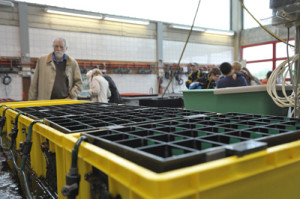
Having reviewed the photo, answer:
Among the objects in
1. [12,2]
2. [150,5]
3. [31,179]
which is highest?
[150,5]

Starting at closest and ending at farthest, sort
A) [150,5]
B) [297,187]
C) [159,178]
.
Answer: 1. [159,178]
2. [297,187]
3. [150,5]

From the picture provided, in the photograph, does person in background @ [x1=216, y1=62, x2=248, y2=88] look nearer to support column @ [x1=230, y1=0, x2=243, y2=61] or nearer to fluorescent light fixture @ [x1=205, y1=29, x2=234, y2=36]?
fluorescent light fixture @ [x1=205, y1=29, x2=234, y2=36]

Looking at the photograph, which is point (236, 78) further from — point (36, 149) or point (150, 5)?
point (150, 5)

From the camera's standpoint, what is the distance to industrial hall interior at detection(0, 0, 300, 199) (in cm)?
50

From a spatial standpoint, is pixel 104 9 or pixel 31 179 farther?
pixel 104 9

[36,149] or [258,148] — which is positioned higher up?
[258,148]

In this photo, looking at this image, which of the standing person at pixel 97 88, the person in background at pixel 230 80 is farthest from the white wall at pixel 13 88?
the person in background at pixel 230 80

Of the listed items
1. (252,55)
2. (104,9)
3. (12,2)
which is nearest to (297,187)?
(12,2)

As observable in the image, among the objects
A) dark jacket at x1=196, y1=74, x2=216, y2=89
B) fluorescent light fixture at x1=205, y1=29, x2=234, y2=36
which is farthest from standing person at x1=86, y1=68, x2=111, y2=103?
fluorescent light fixture at x1=205, y1=29, x2=234, y2=36

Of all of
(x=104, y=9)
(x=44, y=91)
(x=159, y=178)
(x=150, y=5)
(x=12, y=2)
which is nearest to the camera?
(x=159, y=178)

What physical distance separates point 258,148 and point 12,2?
636 centimetres

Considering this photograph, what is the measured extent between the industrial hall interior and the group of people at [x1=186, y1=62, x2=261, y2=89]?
0.02 meters

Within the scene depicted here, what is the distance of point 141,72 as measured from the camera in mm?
7164

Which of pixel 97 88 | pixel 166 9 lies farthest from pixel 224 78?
pixel 166 9
